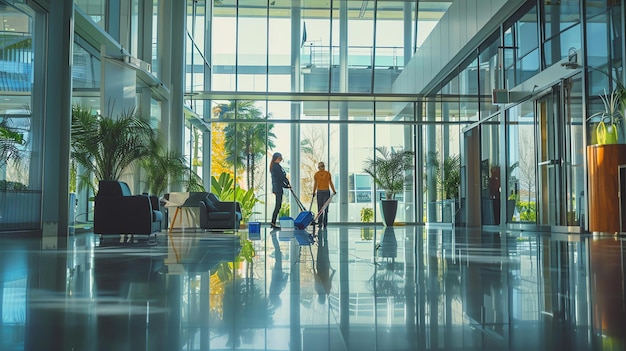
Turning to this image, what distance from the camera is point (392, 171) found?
17.9 m

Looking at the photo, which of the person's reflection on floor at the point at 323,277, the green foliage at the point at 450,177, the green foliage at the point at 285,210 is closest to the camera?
the person's reflection on floor at the point at 323,277

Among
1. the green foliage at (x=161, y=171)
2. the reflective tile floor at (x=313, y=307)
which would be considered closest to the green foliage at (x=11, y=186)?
the green foliage at (x=161, y=171)

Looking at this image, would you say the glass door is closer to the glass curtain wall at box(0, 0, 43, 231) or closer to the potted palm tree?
the potted palm tree

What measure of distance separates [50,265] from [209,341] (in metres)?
2.94

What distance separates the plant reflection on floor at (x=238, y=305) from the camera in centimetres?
184

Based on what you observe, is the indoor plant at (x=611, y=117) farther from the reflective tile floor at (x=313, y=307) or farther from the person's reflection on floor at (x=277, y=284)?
the person's reflection on floor at (x=277, y=284)

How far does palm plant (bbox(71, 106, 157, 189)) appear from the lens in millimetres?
8938

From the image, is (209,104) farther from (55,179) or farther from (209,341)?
(209,341)

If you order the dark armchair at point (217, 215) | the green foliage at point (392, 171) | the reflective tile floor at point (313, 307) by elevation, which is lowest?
the reflective tile floor at point (313, 307)

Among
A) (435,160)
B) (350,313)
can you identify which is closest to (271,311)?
(350,313)

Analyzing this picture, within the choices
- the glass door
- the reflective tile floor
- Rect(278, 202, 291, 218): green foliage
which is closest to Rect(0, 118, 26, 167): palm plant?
the reflective tile floor

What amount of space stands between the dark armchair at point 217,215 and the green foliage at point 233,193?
4877 millimetres

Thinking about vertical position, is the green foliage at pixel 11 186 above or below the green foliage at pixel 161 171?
below

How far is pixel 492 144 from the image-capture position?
13.2 meters
